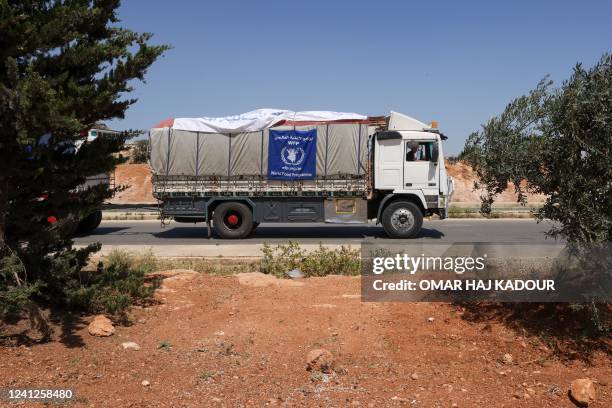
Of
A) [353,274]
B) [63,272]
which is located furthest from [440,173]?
[63,272]

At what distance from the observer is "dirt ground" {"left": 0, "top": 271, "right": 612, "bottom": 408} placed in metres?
4.12

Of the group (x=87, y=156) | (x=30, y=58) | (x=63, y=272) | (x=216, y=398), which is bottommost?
(x=216, y=398)

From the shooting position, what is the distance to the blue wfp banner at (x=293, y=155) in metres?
14.4

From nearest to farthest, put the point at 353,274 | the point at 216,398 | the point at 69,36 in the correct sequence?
1. the point at 216,398
2. the point at 69,36
3. the point at 353,274

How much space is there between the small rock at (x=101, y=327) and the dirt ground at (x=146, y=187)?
94.7ft

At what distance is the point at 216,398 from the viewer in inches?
160

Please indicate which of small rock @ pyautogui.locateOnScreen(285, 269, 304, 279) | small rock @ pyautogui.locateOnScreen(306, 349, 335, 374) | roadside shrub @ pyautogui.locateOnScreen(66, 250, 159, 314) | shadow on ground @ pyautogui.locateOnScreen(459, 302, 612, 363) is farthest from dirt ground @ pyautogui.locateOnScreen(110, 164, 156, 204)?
small rock @ pyautogui.locateOnScreen(306, 349, 335, 374)

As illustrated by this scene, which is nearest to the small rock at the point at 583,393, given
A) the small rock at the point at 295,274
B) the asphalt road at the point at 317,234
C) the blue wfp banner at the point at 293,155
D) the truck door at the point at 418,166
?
the small rock at the point at 295,274

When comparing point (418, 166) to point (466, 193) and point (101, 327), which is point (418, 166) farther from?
point (466, 193)

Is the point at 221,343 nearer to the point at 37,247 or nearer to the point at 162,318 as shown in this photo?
the point at 162,318

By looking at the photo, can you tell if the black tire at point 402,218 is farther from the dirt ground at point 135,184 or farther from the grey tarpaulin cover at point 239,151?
the dirt ground at point 135,184

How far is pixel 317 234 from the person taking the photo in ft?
52.5

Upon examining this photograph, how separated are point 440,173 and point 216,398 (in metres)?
11.4

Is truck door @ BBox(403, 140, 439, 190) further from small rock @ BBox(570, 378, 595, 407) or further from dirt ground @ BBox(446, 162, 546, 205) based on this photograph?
dirt ground @ BBox(446, 162, 546, 205)
